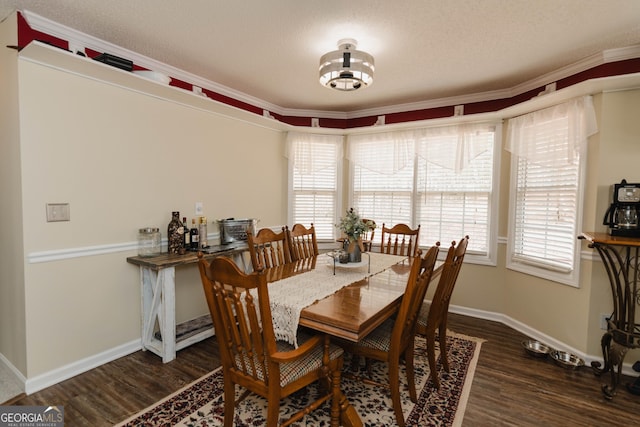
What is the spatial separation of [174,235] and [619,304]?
11.8ft

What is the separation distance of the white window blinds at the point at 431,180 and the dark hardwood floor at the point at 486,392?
1.47 meters

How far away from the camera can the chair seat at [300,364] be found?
1.52 m

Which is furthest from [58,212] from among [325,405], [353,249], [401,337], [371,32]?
[371,32]

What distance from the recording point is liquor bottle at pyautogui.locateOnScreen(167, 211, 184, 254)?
2787 mm

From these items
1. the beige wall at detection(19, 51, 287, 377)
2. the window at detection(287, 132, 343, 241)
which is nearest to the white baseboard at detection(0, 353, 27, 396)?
the beige wall at detection(19, 51, 287, 377)

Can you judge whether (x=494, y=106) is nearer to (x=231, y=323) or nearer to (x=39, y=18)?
(x=231, y=323)

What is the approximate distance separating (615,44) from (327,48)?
2247 millimetres

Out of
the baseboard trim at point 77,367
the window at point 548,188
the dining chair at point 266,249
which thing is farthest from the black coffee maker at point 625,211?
the baseboard trim at point 77,367

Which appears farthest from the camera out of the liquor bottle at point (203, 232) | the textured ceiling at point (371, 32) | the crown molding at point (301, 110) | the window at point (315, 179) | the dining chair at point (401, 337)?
the window at point (315, 179)

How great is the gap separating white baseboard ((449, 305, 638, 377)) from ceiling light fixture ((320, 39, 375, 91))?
291 centimetres

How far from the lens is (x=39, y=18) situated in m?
2.16

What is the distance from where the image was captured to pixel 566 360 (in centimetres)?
259

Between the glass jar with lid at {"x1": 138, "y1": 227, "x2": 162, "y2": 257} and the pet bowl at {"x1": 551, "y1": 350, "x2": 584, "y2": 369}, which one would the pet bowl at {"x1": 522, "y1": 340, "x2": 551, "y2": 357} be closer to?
the pet bowl at {"x1": 551, "y1": 350, "x2": 584, "y2": 369}

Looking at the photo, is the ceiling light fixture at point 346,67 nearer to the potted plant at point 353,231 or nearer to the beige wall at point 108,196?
the potted plant at point 353,231
